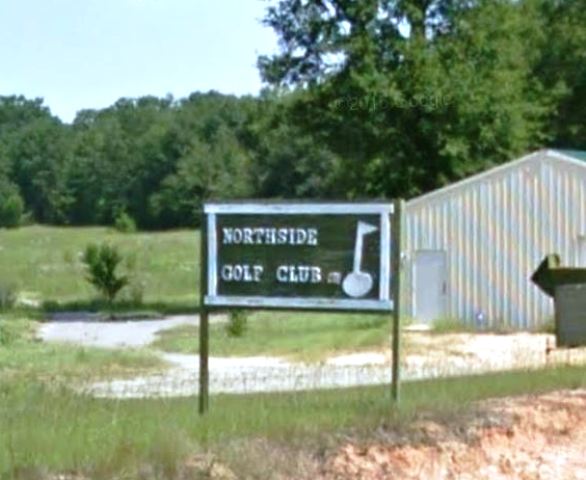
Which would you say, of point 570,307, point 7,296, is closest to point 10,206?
point 7,296

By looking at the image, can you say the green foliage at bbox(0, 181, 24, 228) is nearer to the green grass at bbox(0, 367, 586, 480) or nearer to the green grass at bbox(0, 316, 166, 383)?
the green grass at bbox(0, 316, 166, 383)

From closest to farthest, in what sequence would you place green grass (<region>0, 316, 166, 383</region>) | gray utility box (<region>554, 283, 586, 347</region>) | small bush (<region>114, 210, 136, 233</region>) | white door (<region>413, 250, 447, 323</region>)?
gray utility box (<region>554, 283, 586, 347</region>), green grass (<region>0, 316, 166, 383</region>), white door (<region>413, 250, 447, 323</region>), small bush (<region>114, 210, 136, 233</region>)

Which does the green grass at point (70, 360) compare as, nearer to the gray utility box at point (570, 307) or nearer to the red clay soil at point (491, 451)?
the gray utility box at point (570, 307)

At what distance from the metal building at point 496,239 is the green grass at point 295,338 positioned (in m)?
2.61

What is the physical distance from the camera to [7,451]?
25.6 feet

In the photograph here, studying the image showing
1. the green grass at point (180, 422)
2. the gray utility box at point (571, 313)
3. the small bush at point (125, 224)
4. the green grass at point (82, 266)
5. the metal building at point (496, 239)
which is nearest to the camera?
the green grass at point (180, 422)

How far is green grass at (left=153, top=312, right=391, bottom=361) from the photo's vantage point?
104ft

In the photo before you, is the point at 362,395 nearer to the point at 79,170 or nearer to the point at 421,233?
the point at 421,233

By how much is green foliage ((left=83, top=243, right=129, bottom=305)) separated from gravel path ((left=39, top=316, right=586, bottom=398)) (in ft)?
20.5

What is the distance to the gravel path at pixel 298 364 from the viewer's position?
1678cm

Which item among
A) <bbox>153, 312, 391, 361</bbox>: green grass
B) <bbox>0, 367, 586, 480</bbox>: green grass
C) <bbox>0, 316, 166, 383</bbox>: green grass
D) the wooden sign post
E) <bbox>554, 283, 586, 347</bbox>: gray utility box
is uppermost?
the wooden sign post

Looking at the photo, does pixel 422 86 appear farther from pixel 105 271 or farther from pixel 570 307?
pixel 570 307

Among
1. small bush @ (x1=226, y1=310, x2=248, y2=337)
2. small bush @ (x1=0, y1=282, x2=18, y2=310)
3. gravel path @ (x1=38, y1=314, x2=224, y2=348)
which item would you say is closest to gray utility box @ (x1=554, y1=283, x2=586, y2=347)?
gravel path @ (x1=38, y1=314, x2=224, y2=348)

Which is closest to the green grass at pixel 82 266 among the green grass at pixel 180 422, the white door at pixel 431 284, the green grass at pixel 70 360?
the white door at pixel 431 284
